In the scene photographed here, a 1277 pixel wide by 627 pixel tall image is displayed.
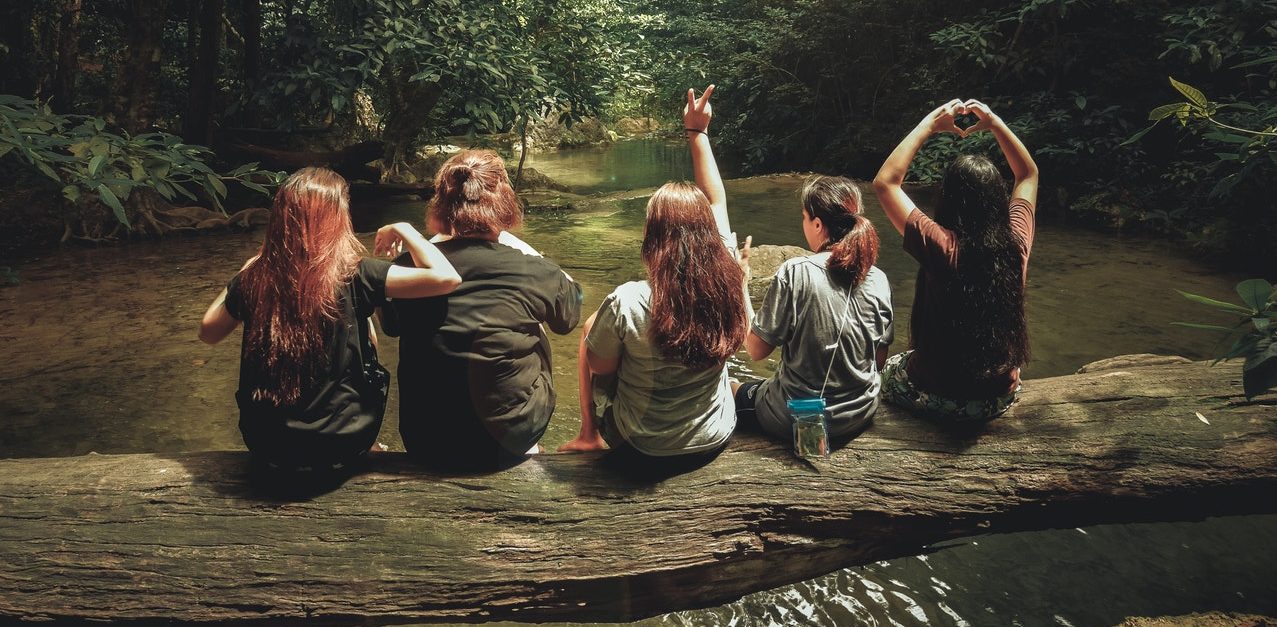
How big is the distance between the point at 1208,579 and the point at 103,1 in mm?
12293

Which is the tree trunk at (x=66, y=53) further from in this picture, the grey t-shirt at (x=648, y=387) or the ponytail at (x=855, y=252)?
the ponytail at (x=855, y=252)

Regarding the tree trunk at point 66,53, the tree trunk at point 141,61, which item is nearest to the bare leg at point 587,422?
the tree trunk at point 141,61

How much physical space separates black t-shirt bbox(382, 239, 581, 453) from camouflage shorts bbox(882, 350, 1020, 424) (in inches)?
50.6

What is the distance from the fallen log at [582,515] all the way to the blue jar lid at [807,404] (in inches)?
9.0

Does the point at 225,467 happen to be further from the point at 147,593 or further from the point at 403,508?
A: the point at 403,508

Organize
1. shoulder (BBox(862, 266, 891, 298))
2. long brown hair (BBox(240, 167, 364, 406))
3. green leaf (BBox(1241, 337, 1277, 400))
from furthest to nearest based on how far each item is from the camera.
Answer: shoulder (BBox(862, 266, 891, 298))
long brown hair (BBox(240, 167, 364, 406))
green leaf (BBox(1241, 337, 1277, 400))

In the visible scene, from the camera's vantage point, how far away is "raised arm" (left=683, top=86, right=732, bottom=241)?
8.57 ft

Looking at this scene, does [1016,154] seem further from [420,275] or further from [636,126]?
[636,126]

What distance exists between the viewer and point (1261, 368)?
2068 millimetres

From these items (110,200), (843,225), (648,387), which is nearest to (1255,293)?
(843,225)

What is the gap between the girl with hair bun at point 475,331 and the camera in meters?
2.44

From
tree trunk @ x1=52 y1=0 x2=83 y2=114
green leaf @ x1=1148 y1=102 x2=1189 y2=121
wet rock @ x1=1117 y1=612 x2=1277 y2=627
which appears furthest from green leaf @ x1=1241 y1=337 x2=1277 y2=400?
tree trunk @ x1=52 y1=0 x2=83 y2=114

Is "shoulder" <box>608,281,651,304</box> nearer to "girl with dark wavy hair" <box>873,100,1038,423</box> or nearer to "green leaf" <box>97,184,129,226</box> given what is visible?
"girl with dark wavy hair" <box>873,100,1038,423</box>

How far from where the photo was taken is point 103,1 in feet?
32.1
